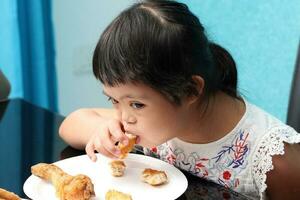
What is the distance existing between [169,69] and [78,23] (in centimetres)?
143

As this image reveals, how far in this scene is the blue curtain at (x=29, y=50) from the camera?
1751 mm

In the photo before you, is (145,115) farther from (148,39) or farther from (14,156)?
(14,156)

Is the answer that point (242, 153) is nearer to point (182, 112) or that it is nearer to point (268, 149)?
point (268, 149)

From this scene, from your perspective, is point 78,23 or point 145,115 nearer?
point 145,115

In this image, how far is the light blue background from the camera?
1.48 meters

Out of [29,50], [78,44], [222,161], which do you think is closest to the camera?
[222,161]

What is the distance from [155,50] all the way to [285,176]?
32 cm

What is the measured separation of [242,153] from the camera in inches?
33.7

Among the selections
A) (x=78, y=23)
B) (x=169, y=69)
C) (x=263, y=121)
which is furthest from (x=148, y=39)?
(x=78, y=23)

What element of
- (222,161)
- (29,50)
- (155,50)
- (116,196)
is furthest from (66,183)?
(29,50)

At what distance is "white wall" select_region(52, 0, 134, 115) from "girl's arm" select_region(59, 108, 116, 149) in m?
1.03

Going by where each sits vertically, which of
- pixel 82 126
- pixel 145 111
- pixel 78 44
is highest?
pixel 145 111

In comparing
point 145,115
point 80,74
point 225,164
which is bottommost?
point 80,74

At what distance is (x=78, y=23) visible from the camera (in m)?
2.05
